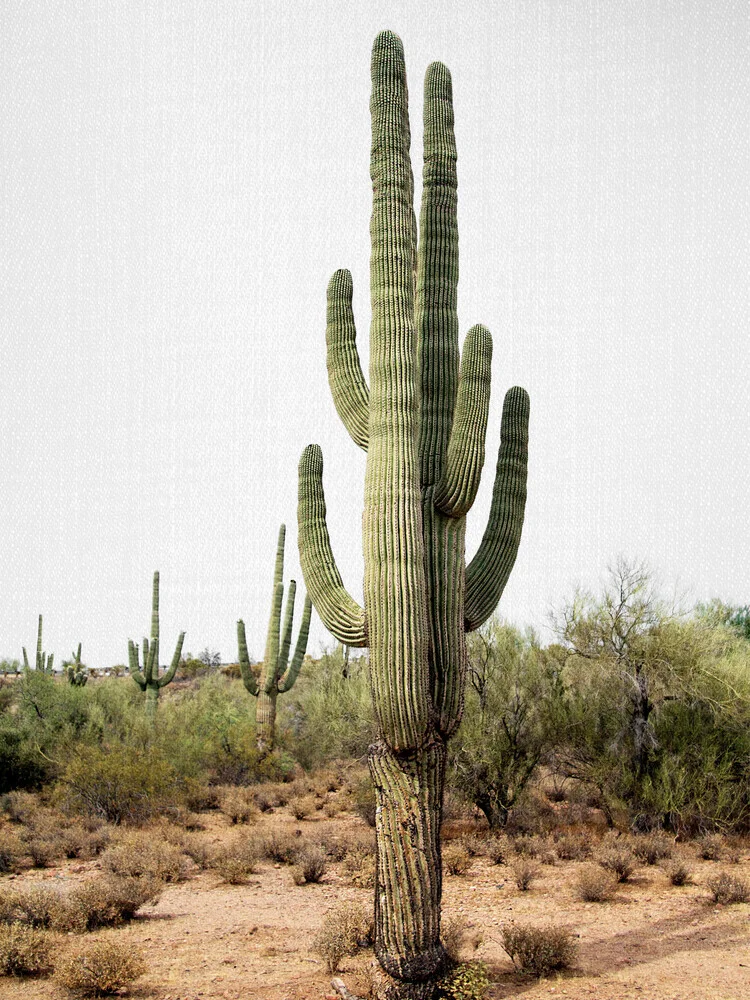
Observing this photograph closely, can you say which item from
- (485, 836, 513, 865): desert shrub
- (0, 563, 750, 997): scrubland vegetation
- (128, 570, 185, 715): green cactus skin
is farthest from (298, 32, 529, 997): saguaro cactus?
(128, 570, 185, 715): green cactus skin

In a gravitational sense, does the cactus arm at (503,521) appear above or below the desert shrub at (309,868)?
above

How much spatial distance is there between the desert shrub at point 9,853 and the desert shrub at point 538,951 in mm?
8091

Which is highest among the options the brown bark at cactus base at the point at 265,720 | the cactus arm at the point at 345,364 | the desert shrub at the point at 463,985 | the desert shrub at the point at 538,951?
the cactus arm at the point at 345,364

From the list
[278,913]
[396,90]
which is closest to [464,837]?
[278,913]

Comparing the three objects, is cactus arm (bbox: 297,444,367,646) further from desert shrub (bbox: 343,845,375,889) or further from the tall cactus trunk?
desert shrub (bbox: 343,845,375,889)

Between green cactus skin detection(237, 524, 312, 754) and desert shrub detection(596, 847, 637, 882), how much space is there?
10039 millimetres

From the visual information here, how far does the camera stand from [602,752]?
47.6 feet

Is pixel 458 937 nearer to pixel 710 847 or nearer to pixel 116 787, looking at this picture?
pixel 710 847

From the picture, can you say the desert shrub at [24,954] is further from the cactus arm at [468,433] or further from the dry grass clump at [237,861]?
the cactus arm at [468,433]

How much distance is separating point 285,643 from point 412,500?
14375mm

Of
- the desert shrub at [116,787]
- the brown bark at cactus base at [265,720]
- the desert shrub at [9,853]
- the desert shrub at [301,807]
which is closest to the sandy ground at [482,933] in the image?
the desert shrub at [9,853]

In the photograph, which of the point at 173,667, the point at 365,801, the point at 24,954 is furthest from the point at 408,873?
the point at 173,667

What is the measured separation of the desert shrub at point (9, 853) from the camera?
478 inches

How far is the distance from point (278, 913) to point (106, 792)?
6252 mm
